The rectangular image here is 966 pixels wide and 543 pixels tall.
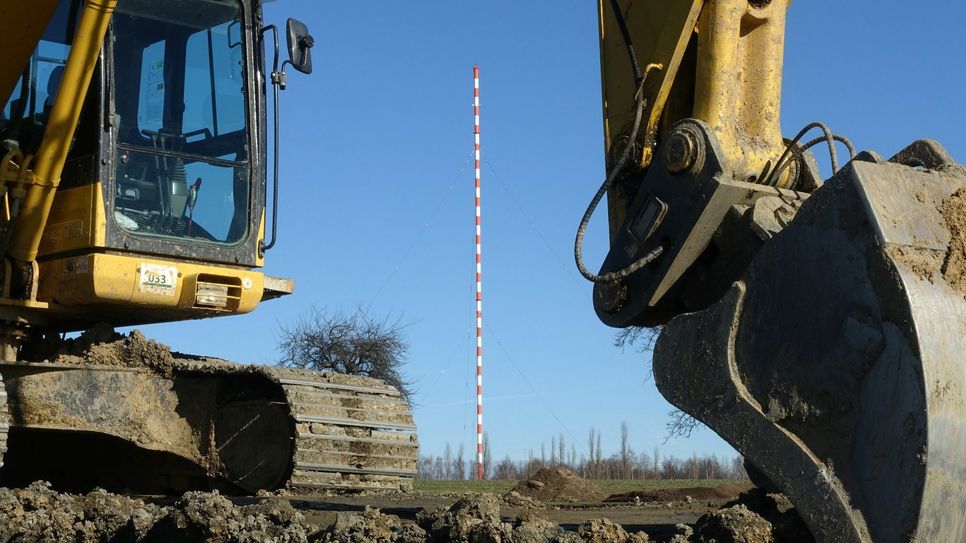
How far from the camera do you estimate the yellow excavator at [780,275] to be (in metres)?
3.43

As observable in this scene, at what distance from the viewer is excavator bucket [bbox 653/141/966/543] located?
3391 millimetres

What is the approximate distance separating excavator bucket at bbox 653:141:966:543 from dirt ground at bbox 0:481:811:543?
1.16 ft

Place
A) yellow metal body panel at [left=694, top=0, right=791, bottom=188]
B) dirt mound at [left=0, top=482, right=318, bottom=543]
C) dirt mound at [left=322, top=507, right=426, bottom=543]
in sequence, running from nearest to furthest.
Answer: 1. dirt mound at [left=322, top=507, right=426, bottom=543]
2. yellow metal body panel at [left=694, top=0, right=791, bottom=188]
3. dirt mound at [left=0, top=482, right=318, bottom=543]

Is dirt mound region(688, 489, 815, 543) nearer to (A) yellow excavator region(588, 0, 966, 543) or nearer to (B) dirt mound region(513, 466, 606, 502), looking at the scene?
(A) yellow excavator region(588, 0, 966, 543)

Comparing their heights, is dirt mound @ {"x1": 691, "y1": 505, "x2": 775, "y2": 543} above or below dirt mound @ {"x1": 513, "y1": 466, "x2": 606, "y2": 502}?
below

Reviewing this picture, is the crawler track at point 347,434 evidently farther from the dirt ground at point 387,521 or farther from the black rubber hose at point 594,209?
the black rubber hose at point 594,209

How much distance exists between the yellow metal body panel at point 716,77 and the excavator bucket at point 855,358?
0.65m

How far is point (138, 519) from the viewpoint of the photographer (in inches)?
209

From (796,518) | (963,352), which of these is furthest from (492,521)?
(963,352)

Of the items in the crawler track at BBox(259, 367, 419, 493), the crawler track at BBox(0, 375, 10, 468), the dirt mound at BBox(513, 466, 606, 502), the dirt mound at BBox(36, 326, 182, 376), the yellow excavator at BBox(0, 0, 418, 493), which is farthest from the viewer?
the dirt mound at BBox(513, 466, 606, 502)

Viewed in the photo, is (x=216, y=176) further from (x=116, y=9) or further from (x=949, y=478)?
(x=949, y=478)

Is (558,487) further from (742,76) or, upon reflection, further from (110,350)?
(742,76)

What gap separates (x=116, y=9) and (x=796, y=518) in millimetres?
5281

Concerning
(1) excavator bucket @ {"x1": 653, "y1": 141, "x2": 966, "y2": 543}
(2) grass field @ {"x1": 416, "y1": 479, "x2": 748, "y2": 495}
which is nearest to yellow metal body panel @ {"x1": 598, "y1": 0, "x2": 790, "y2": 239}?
(1) excavator bucket @ {"x1": 653, "y1": 141, "x2": 966, "y2": 543}
